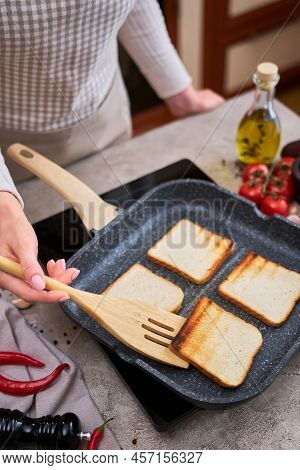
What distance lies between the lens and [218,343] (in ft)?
3.64

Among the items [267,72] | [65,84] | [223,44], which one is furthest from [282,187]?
[223,44]

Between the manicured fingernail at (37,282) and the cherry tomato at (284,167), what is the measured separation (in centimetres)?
81

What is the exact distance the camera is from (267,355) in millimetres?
1114

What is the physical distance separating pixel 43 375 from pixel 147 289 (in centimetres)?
30

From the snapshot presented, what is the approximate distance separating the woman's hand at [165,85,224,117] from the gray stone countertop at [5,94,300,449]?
3.3 inches

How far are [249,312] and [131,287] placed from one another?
0.91 feet

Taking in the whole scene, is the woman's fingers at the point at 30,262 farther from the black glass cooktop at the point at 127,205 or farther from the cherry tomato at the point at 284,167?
the cherry tomato at the point at 284,167

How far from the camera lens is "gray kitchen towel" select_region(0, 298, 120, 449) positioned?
1.07 m

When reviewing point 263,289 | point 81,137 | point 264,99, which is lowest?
point 263,289

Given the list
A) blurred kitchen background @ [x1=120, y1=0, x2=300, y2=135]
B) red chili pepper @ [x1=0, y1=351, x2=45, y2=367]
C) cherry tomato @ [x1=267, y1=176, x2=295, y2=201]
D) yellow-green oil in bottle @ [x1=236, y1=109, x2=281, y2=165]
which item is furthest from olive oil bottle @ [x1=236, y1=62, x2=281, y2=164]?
blurred kitchen background @ [x1=120, y1=0, x2=300, y2=135]

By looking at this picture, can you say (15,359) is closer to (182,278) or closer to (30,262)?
(30,262)

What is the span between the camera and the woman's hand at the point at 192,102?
1772 mm

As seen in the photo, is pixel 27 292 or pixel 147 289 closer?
pixel 27 292

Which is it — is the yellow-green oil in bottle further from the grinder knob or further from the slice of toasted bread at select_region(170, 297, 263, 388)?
the grinder knob
